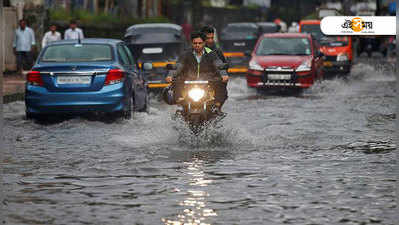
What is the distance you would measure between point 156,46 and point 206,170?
48.6 feet

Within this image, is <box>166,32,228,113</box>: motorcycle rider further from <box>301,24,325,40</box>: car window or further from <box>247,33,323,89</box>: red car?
<box>301,24,325,40</box>: car window

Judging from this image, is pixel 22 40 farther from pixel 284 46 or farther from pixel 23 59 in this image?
pixel 284 46

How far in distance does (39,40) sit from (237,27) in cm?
1445

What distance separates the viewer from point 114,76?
18.0 metres

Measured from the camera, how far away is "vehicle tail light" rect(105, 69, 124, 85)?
18.0m

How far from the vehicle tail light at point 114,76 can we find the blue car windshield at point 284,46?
35.4 ft

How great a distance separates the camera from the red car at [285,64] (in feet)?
88.5

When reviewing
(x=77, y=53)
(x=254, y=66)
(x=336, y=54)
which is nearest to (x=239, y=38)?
(x=336, y=54)

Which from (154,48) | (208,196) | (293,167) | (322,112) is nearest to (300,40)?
(154,48)

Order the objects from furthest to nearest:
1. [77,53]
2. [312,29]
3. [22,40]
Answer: [312,29], [22,40], [77,53]

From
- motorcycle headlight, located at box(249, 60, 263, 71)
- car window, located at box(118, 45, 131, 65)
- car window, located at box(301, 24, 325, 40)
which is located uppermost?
car window, located at box(118, 45, 131, 65)

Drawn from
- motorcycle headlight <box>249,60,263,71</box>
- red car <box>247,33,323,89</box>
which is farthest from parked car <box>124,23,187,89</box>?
red car <box>247,33,323,89</box>

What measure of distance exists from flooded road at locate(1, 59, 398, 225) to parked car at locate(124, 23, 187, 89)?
5.25 m

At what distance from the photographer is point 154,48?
26.7 m
